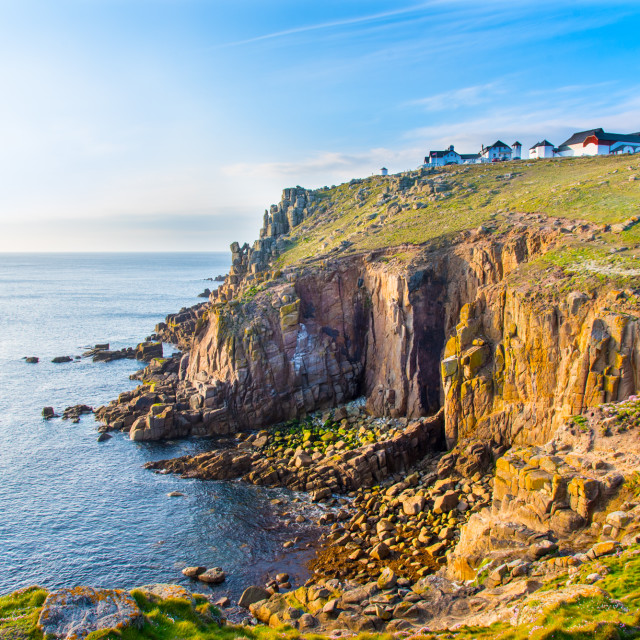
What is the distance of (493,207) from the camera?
2547 inches

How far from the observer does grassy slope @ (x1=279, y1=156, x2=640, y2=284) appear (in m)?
50.7

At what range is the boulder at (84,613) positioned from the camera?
2078cm

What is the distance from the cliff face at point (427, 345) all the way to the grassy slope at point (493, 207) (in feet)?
14.1

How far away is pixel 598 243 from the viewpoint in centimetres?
4641

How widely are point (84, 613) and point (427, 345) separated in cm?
3978

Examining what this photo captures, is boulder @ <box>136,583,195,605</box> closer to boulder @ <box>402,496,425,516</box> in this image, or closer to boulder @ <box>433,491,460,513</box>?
boulder @ <box>402,496,425,516</box>

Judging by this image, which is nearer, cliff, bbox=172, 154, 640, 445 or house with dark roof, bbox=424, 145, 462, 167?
cliff, bbox=172, 154, 640, 445

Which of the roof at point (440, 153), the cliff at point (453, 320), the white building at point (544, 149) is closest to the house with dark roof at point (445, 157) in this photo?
the roof at point (440, 153)

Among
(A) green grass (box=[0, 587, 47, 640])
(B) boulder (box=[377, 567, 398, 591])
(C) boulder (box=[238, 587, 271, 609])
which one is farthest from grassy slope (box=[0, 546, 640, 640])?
(B) boulder (box=[377, 567, 398, 591])

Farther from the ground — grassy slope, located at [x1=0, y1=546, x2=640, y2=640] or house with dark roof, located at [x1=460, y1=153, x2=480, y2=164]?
house with dark roof, located at [x1=460, y1=153, x2=480, y2=164]

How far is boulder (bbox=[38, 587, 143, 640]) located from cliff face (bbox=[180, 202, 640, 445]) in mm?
30172

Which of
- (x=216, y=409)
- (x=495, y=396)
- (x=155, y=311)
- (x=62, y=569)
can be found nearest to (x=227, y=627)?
(x=62, y=569)

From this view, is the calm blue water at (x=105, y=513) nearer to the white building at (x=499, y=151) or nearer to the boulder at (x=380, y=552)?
the boulder at (x=380, y=552)

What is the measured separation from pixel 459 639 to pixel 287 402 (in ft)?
130
